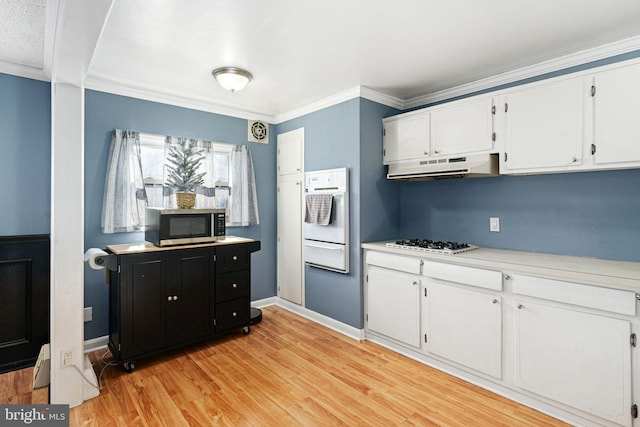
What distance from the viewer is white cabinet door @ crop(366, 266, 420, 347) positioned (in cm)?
281

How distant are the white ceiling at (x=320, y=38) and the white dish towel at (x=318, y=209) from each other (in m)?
1.11

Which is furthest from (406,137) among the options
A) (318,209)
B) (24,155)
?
(24,155)

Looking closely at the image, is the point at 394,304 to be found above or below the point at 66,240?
below

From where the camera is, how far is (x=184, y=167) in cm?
322

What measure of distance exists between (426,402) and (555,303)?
105 cm

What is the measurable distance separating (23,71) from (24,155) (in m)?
0.68

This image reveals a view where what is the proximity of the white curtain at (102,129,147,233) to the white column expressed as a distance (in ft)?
2.79

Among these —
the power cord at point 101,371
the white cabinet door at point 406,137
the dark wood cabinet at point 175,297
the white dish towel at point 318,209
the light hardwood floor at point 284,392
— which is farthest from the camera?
the white dish towel at point 318,209

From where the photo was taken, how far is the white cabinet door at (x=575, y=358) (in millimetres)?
1838

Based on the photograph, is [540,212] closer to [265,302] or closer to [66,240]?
[265,302]

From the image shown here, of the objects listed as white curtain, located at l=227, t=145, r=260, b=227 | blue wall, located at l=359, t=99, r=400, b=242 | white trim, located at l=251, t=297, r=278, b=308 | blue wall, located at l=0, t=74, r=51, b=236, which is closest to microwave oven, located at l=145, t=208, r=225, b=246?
white curtain, located at l=227, t=145, r=260, b=227

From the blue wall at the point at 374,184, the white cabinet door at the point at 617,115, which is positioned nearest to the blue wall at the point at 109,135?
the blue wall at the point at 374,184

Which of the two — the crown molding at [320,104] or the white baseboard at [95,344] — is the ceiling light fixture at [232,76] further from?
the white baseboard at [95,344]

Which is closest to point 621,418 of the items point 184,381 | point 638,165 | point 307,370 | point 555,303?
point 555,303
